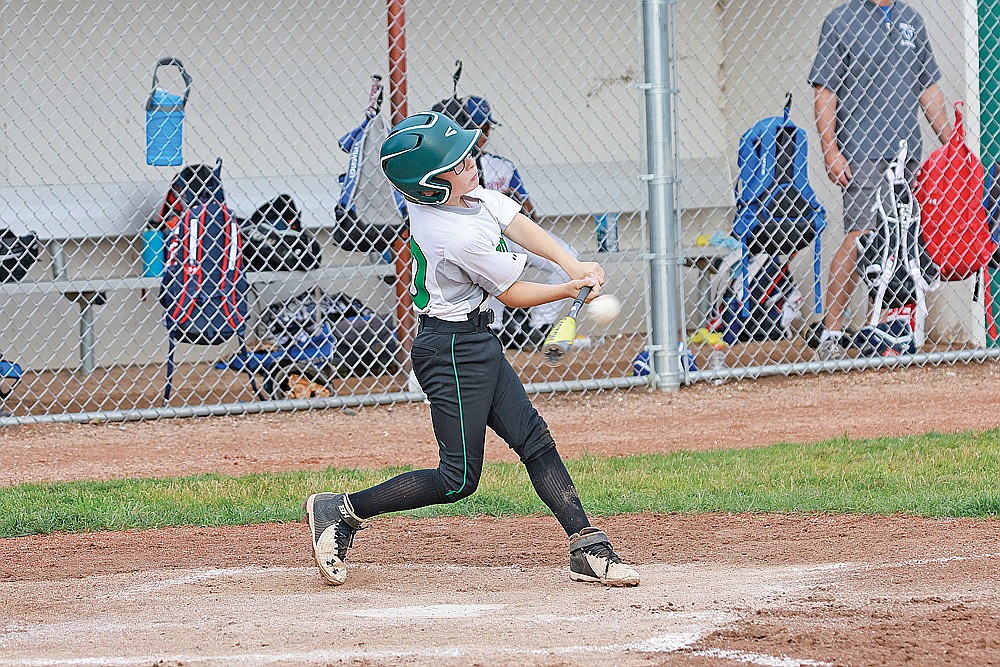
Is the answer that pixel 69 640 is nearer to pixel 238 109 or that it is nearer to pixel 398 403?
pixel 398 403

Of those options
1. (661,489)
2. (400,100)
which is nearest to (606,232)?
(400,100)

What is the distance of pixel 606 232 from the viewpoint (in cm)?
976

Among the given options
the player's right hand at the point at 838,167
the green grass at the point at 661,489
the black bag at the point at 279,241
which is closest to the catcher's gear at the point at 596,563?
the green grass at the point at 661,489

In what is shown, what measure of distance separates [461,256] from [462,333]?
0.25 m

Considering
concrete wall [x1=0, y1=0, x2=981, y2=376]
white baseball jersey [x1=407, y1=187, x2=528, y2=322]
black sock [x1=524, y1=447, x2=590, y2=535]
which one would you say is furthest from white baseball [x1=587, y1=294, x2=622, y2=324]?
concrete wall [x1=0, y1=0, x2=981, y2=376]

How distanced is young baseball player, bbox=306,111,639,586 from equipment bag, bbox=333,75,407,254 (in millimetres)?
4170

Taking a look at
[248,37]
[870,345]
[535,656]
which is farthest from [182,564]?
[248,37]

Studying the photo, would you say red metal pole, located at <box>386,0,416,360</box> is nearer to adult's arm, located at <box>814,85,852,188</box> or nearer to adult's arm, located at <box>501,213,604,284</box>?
adult's arm, located at <box>814,85,852,188</box>

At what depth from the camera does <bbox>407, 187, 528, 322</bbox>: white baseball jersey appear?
3648mm

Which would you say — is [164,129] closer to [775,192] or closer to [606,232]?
[606,232]

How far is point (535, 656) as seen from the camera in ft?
9.57

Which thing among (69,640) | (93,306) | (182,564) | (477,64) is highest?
(477,64)

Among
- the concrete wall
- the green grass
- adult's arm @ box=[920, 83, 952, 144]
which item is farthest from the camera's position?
the concrete wall

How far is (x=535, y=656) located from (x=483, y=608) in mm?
550
